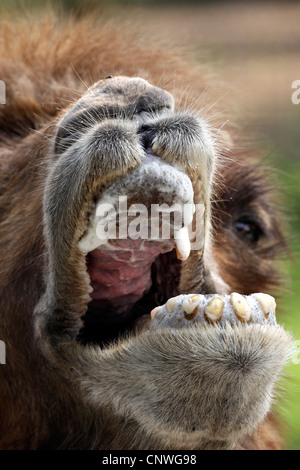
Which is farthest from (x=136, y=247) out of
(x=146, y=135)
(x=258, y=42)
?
(x=258, y=42)

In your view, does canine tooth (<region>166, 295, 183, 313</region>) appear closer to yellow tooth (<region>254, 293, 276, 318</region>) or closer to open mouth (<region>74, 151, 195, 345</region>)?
open mouth (<region>74, 151, 195, 345</region>)

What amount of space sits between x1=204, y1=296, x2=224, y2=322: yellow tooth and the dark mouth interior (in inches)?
11.2

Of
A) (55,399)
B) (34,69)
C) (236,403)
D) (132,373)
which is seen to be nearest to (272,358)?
(236,403)

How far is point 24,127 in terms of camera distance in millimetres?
3482

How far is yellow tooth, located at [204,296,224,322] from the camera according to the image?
2453mm

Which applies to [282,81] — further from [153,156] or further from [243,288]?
[153,156]

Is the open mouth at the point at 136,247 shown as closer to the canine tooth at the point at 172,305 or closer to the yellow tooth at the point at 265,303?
the canine tooth at the point at 172,305

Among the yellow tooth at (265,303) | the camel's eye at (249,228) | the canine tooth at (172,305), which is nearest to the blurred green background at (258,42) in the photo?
the camel's eye at (249,228)

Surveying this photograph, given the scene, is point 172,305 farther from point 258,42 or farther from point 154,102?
point 258,42

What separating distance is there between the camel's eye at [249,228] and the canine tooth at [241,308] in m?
1.11

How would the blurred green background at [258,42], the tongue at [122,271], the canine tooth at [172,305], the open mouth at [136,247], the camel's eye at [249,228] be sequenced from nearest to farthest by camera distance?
the open mouth at [136,247]
the canine tooth at [172,305]
the tongue at [122,271]
the camel's eye at [249,228]
the blurred green background at [258,42]

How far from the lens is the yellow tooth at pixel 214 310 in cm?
245

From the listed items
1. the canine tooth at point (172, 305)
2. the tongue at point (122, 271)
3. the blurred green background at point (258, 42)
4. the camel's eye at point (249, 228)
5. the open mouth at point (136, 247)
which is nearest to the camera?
the open mouth at point (136, 247)

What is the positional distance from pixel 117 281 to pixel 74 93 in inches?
38.2
